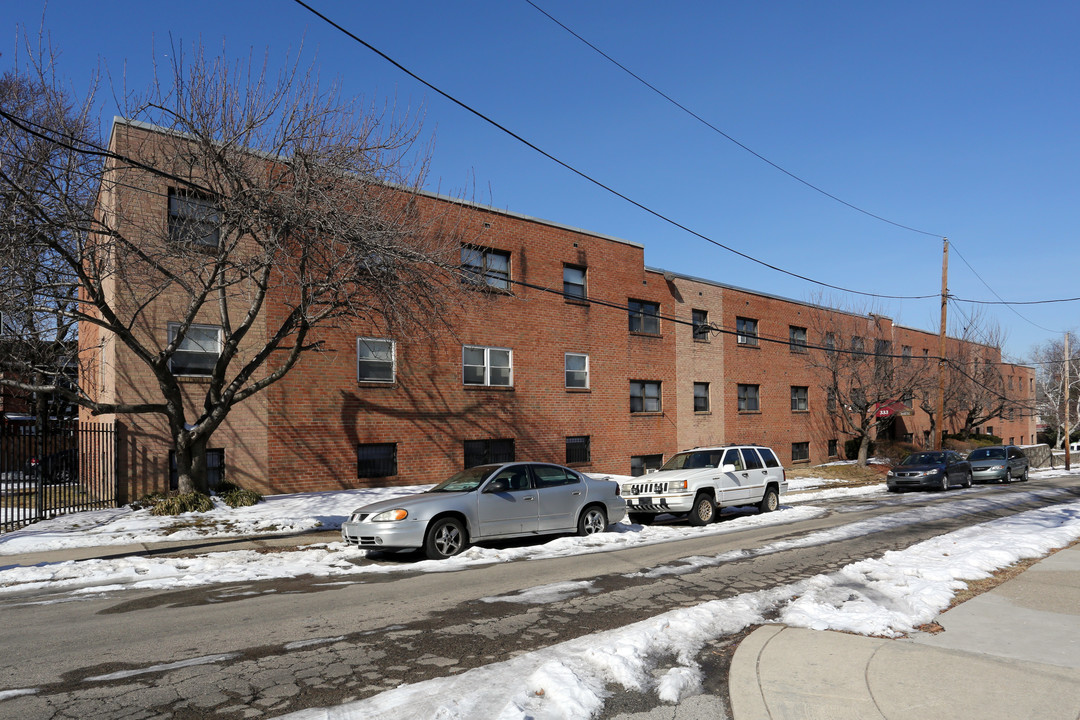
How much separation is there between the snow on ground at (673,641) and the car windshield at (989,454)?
886 inches

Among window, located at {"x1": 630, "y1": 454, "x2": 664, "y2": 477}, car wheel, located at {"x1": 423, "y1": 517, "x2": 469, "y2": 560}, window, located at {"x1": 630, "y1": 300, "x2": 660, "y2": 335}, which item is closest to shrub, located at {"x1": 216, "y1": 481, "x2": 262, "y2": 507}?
car wheel, located at {"x1": 423, "y1": 517, "x2": 469, "y2": 560}

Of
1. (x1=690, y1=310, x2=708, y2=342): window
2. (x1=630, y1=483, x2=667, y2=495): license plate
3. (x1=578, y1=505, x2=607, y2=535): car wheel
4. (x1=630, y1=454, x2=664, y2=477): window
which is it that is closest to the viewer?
(x1=578, y1=505, x2=607, y2=535): car wheel

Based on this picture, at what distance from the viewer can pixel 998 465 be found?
3006cm

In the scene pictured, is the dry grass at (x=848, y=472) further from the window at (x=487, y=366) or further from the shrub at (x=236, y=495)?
the shrub at (x=236, y=495)

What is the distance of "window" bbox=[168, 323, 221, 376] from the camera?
17531 millimetres

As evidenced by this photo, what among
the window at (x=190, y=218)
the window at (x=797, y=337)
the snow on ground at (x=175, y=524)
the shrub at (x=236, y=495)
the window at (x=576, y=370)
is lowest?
the snow on ground at (x=175, y=524)

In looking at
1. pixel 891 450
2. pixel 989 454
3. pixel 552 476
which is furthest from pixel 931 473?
pixel 552 476

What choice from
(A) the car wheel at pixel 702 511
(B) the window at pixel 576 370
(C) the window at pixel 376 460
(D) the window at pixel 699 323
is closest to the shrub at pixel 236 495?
(C) the window at pixel 376 460

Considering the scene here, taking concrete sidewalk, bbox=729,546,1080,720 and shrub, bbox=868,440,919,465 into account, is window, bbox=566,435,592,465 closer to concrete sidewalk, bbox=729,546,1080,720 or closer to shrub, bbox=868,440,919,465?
concrete sidewalk, bbox=729,546,1080,720

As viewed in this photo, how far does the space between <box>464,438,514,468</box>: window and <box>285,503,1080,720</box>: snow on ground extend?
14.0 metres

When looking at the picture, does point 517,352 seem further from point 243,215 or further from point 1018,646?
point 1018,646

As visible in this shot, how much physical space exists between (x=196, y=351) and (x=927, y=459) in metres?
25.1

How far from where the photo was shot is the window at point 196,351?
690 inches

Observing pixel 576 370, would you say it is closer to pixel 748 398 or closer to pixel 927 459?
pixel 748 398
